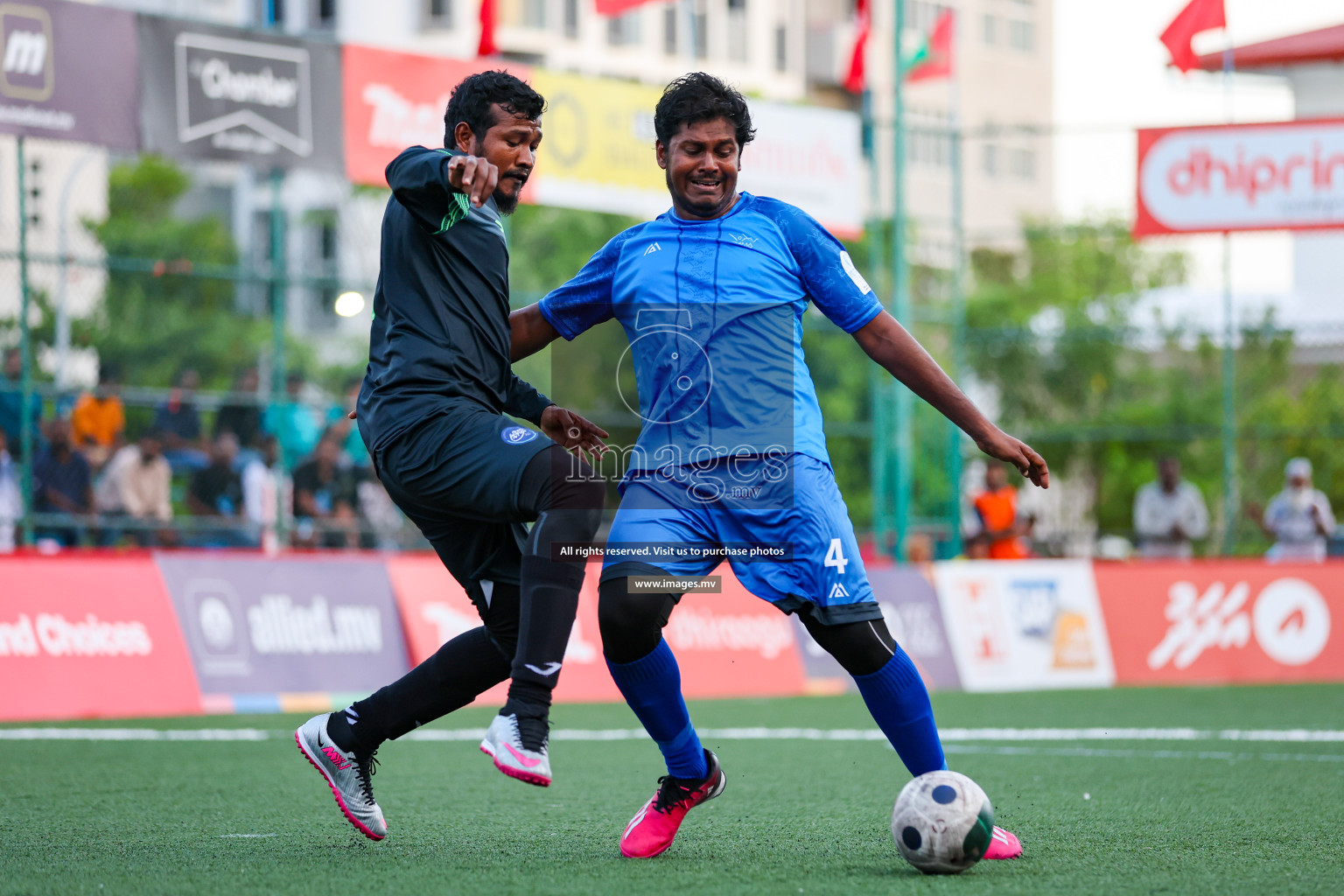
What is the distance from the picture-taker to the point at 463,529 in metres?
4.64

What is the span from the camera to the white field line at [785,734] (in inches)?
337

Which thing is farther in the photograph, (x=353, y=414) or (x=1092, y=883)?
(x=353, y=414)

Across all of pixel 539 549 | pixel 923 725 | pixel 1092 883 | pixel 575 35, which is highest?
pixel 575 35

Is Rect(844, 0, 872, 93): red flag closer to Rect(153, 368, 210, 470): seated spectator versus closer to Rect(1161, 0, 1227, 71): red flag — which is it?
Rect(1161, 0, 1227, 71): red flag

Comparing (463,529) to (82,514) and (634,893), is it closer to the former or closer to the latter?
(634,893)

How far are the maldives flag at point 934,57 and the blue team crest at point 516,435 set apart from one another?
551 inches

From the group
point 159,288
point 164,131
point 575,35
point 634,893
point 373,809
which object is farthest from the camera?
point 575,35

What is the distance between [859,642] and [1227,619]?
10295 millimetres

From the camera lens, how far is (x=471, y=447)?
14.3ft

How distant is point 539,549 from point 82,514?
28.1 ft

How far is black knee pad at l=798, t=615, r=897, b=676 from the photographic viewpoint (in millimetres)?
4359

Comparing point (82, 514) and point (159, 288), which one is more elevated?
point (159, 288)

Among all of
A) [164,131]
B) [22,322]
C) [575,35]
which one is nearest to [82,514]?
[22,322]

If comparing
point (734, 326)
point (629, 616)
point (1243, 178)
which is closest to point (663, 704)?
point (629, 616)
